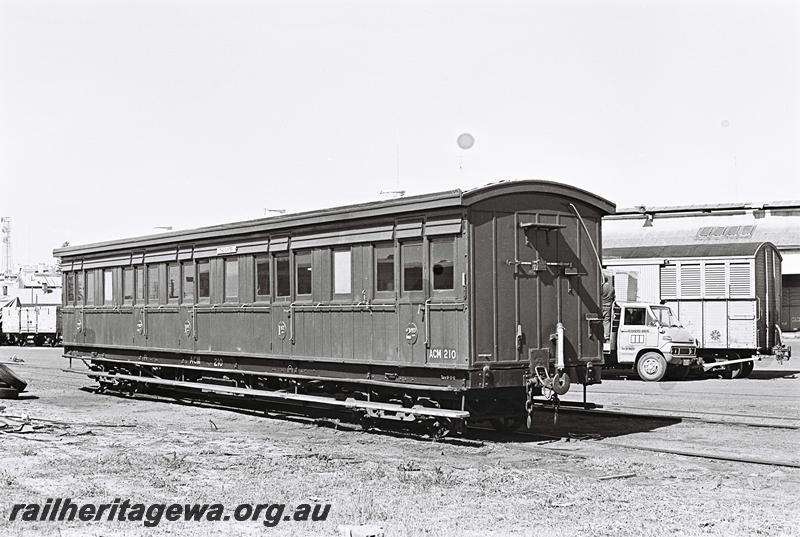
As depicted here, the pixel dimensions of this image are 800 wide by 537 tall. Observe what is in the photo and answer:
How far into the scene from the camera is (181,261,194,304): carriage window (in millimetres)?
16688

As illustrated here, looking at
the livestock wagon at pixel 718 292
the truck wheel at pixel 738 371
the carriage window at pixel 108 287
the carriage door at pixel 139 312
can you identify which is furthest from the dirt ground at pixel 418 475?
the truck wheel at pixel 738 371

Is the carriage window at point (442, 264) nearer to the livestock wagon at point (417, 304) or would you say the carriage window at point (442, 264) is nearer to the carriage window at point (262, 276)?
the livestock wagon at point (417, 304)

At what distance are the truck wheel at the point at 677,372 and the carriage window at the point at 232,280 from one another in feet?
40.3

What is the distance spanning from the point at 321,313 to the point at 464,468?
14.0ft

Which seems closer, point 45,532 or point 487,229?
point 45,532

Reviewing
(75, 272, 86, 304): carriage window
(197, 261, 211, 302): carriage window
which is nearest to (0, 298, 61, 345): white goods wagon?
(75, 272, 86, 304): carriage window

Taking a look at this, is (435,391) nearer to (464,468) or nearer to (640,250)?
A: (464,468)

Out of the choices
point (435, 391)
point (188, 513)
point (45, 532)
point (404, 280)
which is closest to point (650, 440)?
point (435, 391)

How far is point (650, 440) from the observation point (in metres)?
12.1

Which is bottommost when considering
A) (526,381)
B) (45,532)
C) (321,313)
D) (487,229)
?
(45,532)

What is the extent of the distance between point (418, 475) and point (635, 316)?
1490cm

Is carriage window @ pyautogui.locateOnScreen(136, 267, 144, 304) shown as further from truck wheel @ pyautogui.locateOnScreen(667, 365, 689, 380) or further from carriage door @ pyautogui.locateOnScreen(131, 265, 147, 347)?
truck wheel @ pyautogui.locateOnScreen(667, 365, 689, 380)

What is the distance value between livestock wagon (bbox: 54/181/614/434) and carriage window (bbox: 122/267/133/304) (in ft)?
10.1

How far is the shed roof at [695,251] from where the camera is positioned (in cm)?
2414
